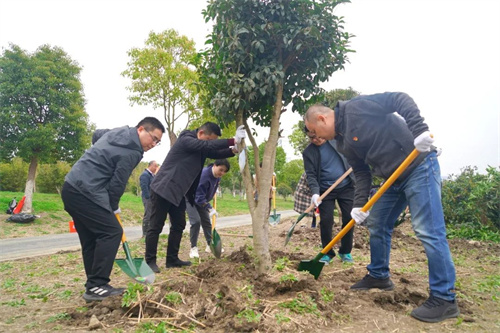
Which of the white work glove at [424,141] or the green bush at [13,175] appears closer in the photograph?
the white work glove at [424,141]

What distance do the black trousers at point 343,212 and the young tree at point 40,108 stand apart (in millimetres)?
12149

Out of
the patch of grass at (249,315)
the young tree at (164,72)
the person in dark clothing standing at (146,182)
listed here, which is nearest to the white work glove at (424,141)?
the patch of grass at (249,315)

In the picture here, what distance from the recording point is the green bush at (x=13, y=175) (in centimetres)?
2995

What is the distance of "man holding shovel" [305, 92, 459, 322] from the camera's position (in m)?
2.64

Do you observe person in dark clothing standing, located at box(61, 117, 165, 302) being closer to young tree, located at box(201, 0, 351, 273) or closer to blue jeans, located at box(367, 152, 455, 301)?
young tree, located at box(201, 0, 351, 273)

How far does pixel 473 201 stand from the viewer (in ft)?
24.8

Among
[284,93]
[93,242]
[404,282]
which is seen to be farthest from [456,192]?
[93,242]

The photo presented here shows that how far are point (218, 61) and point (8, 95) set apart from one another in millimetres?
12747

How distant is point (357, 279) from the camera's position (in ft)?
12.5

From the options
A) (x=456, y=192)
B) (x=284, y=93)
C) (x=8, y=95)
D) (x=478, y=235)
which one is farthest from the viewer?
(x=8, y=95)

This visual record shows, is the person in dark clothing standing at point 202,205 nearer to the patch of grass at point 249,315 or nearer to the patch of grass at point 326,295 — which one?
the patch of grass at point 326,295

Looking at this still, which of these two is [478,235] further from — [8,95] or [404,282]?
[8,95]

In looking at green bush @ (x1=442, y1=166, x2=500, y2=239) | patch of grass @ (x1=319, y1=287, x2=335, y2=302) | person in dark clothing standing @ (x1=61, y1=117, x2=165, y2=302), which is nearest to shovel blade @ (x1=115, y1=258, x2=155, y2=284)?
person in dark clothing standing @ (x1=61, y1=117, x2=165, y2=302)

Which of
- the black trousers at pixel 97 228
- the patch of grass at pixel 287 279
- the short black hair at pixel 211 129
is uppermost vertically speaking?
the short black hair at pixel 211 129
